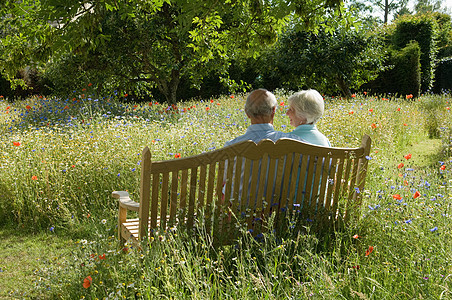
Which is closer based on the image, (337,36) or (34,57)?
(34,57)

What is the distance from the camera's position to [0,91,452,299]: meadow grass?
2141 mm

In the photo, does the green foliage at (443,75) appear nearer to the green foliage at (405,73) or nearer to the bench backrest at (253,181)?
the green foliage at (405,73)

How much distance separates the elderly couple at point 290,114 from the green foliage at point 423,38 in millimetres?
13803

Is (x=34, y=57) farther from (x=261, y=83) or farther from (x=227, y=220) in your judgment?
(x=261, y=83)

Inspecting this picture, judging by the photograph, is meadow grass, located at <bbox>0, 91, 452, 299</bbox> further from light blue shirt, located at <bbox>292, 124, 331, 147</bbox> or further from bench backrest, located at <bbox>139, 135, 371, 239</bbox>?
light blue shirt, located at <bbox>292, 124, 331, 147</bbox>

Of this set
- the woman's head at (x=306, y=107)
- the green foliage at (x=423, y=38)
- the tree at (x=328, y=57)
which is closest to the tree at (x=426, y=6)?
the green foliage at (x=423, y=38)

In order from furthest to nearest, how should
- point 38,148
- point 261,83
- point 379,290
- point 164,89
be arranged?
1. point 261,83
2. point 164,89
3. point 38,148
4. point 379,290

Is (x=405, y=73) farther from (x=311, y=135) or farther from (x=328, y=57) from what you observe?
(x=311, y=135)

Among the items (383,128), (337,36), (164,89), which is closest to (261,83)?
(337,36)

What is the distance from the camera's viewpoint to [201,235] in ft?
8.48

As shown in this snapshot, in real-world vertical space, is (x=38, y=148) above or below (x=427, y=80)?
below

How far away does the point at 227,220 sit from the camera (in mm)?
2648

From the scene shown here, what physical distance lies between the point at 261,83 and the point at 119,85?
19.9 feet

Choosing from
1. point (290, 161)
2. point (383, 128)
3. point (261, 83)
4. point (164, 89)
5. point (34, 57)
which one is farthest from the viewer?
point (261, 83)
